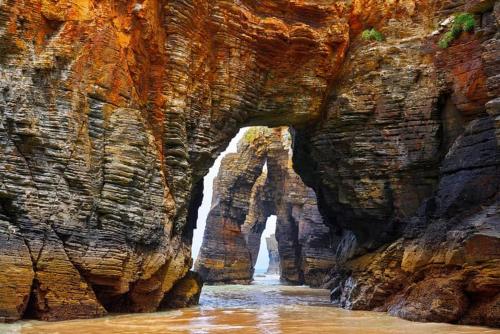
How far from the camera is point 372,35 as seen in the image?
19578 mm

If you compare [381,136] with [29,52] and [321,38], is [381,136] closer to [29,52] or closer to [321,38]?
[321,38]

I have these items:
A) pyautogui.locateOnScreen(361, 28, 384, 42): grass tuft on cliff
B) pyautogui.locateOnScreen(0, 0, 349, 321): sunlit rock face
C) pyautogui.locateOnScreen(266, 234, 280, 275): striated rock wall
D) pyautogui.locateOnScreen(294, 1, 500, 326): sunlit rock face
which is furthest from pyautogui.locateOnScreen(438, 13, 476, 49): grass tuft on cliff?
pyautogui.locateOnScreen(266, 234, 280, 275): striated rock wall

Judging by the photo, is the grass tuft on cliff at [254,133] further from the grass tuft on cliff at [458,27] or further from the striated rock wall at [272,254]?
the striated rock wall at [272,254]

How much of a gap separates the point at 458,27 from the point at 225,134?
30.9 feet

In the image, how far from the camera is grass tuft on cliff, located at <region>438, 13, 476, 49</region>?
1719cm

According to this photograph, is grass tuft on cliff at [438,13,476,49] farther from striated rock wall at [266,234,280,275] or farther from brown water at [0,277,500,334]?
striated rock wall at [266,234,280,275]

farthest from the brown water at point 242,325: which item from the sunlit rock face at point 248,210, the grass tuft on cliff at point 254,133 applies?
the grass tuft on cliff at point 254,133

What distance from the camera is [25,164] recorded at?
12.5 metres

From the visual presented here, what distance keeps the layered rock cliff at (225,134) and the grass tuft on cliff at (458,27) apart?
23cm

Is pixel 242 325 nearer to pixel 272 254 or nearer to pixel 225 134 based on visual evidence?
pixel 225 134

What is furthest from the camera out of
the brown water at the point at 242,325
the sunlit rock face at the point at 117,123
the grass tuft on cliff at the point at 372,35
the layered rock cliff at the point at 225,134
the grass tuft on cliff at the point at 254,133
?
→ the grass tuft on cliff at the point at 254,133

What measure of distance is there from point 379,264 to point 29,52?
502 inches

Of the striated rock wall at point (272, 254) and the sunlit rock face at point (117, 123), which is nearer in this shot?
Answer: the sunlit rock face at point (117, 123)

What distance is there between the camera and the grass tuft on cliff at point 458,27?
56.4 ft
